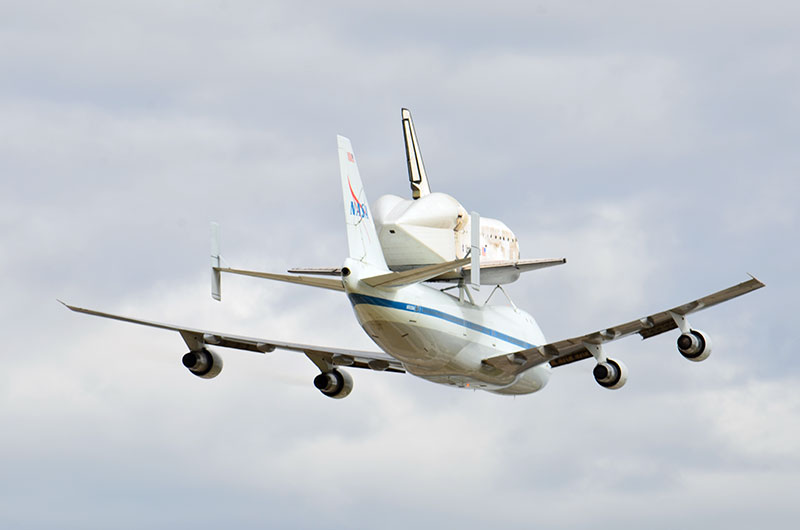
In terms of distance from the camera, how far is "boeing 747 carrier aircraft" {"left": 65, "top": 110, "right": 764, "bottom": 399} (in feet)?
150

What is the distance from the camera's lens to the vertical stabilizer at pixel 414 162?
175 feet

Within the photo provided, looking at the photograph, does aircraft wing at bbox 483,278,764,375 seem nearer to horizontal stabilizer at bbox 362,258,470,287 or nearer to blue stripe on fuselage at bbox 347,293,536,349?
blue stripe on fuselage at bbox 347,293,536,349

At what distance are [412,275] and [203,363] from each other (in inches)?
527

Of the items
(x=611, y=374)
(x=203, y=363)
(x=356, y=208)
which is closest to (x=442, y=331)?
(x=356, y=208)

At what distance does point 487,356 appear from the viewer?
52344mm

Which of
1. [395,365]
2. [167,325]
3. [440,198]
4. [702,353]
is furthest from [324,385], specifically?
[702,353]

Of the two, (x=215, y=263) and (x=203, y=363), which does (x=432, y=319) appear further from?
(x=203, y=363)

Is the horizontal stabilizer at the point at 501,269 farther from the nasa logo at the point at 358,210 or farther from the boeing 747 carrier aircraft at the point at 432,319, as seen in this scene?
the nasa logo at the point at 358,210

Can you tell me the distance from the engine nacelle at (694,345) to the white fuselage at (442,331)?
7150 millimetres

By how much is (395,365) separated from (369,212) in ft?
40.0

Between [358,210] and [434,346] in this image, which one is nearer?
[358,210]

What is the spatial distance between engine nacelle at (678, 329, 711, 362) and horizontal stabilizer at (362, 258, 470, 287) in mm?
10254

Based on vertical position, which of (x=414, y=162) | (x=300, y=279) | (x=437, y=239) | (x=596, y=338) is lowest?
(x=300, y=279)

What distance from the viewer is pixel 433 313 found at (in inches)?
1917
